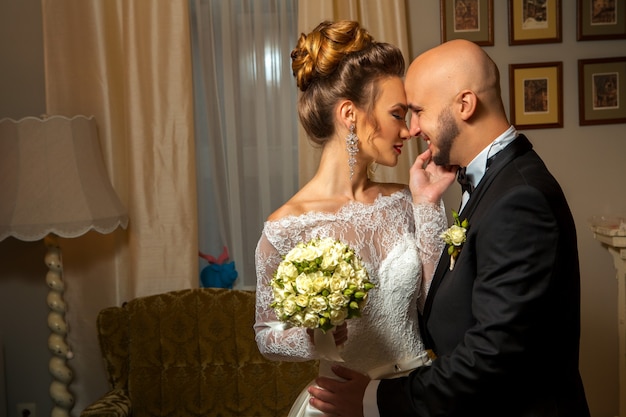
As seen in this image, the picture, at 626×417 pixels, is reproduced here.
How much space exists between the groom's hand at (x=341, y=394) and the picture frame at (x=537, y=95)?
2686 millimetres

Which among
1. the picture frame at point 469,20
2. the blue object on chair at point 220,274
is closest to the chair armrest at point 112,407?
the blue object on chair at point 220,274

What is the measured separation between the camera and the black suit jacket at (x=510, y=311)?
70.9 inches

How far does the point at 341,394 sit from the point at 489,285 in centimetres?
59

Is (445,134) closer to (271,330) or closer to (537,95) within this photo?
(271,330)

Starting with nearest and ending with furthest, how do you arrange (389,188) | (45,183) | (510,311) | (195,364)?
(510,311)
(389,188)
(45,183)
(195,364)

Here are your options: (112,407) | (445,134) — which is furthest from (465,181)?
(112,407)

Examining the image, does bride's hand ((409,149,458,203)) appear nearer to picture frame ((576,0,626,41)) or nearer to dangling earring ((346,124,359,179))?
dangling earring ((346,124,359,179))

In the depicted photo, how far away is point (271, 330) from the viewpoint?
8.21 feet

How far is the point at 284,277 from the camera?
2023mm

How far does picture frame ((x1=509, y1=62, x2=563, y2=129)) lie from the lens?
441 cm

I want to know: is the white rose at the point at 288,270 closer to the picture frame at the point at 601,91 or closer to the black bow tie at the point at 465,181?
the black bow tie at the point at 465,181

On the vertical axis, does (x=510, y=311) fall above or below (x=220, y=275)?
above

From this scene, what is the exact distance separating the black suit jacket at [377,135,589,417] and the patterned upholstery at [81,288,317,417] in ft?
6.28

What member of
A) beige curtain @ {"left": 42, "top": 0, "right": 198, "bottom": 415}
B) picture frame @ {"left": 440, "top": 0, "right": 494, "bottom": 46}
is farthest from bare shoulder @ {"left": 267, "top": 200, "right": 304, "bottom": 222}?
picture frame @ {"left": 440, "top": 0, "right": 494, "bottom": 46}
